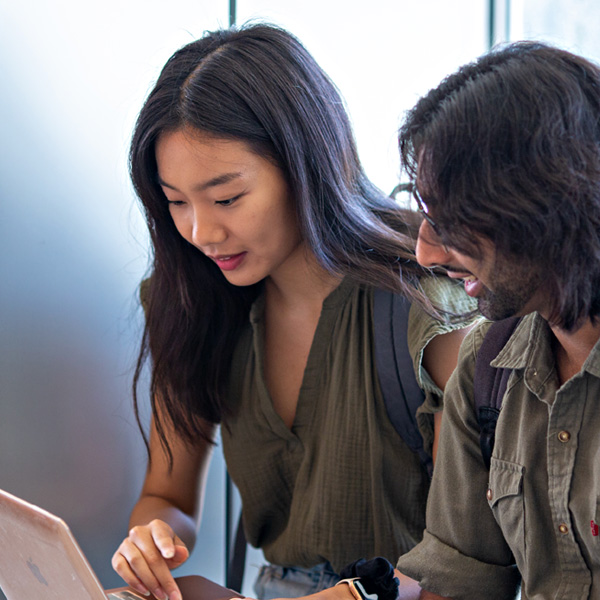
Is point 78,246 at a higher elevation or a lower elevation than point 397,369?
higher

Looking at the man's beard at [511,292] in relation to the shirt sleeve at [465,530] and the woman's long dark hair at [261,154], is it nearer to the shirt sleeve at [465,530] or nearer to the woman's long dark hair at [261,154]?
the shirt sleeve at [465,530]

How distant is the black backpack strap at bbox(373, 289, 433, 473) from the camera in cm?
130

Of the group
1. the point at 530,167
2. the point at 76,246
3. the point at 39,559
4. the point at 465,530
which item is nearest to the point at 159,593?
the point at 39,559

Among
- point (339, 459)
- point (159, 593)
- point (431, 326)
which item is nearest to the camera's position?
point (159, 593)

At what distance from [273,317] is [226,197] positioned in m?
0.35

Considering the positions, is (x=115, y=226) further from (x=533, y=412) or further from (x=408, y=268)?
(x=533, y=412)

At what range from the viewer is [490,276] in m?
0.85

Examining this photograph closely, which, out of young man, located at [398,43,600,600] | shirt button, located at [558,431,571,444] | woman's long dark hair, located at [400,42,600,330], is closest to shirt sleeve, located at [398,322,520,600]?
young man, located at [398,43,600,600]

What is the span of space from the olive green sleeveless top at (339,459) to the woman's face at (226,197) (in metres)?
0.19

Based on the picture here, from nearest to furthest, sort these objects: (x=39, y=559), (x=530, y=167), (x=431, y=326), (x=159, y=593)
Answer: (x=530, y=167) → (x=39, y=559) → (x=159, y=593) → (x=431, y=326)

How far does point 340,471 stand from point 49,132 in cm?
79

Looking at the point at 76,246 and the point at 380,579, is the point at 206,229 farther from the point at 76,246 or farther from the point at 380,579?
the point at 380,579

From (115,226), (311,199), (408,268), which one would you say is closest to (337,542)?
(408,268)

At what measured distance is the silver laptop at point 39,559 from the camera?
830 mm
